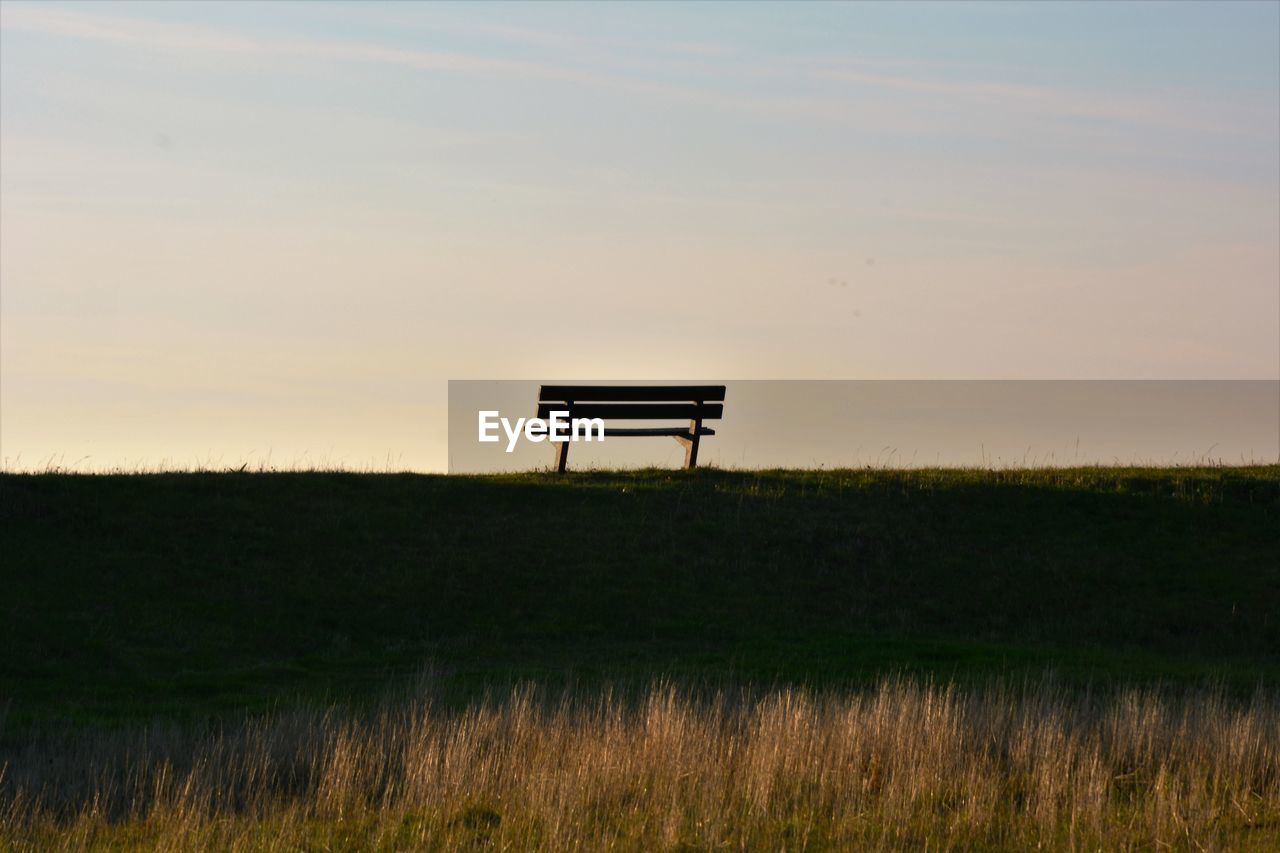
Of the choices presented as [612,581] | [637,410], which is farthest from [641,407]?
[612,581]

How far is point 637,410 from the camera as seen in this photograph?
20141mm

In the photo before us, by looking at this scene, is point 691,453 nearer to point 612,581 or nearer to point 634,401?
point 634,401

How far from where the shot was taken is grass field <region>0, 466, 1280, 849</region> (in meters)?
8.49

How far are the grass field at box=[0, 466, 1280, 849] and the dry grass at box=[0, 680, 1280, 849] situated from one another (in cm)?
3

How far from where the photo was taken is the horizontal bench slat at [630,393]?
19578 millimetres

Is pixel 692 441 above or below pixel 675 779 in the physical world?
above

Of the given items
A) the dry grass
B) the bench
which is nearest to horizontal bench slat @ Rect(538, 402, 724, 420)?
the bench

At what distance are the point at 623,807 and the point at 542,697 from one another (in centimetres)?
251

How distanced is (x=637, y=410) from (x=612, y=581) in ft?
15.4

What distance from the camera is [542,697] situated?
11031 mm

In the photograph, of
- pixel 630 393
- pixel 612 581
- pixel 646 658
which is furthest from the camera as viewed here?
pixel 630 393

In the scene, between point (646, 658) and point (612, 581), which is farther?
point (612, 581)

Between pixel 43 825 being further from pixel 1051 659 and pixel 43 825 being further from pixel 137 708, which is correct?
pixel 1051 659

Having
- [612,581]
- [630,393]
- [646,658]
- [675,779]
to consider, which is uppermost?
[630,393]
